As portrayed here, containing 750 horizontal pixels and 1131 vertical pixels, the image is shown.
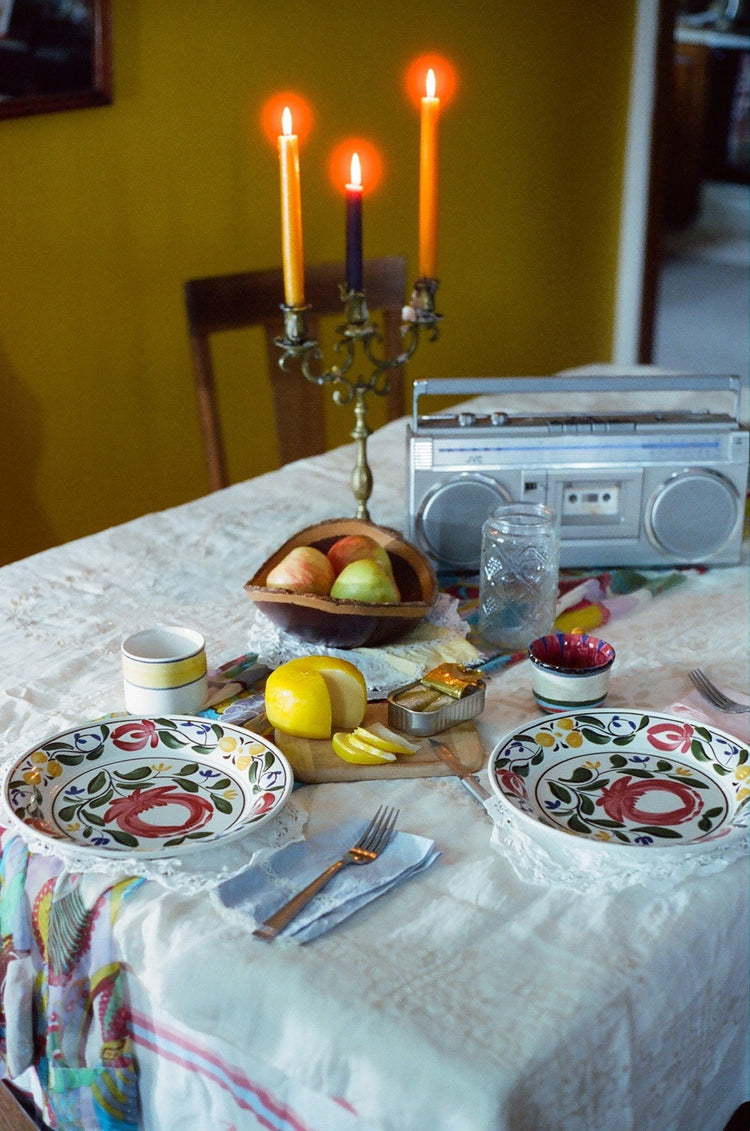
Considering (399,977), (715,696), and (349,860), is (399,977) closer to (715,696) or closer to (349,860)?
(349,860)

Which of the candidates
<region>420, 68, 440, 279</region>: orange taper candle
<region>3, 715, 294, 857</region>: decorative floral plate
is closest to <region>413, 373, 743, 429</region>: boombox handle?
<region>420, 68, 440, 279</region>: orange taper candle

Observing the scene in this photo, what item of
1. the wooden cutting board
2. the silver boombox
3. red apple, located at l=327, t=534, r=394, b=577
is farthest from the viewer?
the silver boombox

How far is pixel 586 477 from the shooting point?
4.13ft

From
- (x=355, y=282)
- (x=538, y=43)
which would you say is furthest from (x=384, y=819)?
(x=538, y=43)

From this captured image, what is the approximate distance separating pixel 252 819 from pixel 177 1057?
16 centimetres

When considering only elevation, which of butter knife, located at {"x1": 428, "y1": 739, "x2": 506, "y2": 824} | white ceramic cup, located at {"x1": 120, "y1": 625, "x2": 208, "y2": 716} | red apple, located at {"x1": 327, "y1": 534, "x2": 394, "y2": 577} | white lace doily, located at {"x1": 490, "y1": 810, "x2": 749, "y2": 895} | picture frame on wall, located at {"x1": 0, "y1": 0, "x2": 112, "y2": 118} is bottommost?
butter knife, located at {"x1": 428, "y1": 739, "x2": 506, "y2": 824}

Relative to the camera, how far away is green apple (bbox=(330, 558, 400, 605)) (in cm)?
107

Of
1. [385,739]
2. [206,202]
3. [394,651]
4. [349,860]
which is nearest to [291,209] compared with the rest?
[394,651]

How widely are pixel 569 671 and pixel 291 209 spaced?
1.73 feet

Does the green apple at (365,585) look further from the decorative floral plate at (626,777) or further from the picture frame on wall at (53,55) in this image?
the picture frame on wall at (53,55)

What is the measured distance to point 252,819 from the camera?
0.83 m

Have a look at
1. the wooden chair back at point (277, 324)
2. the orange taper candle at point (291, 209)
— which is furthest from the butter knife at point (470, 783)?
the wooden chair back at point (277, 324)

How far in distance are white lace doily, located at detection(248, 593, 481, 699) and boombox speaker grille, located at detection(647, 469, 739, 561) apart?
0.89 feet

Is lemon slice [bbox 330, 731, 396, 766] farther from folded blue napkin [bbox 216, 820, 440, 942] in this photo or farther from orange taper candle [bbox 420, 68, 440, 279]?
orange taper candle [bbox 420, 68, 440, 279]
